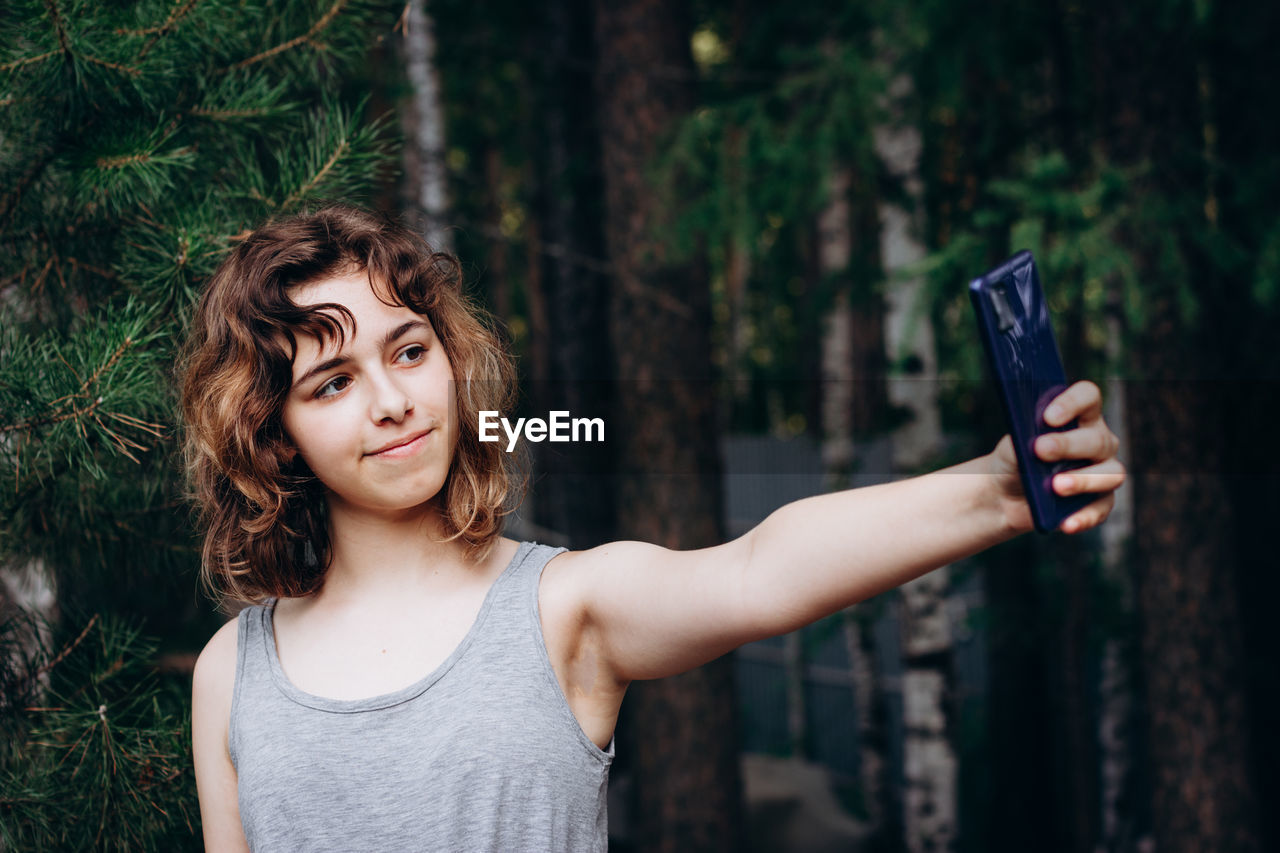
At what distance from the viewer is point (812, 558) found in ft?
3.83

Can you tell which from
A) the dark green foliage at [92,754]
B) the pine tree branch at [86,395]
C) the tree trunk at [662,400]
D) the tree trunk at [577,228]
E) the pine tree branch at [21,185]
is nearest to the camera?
the pine tree branch at [86,395]

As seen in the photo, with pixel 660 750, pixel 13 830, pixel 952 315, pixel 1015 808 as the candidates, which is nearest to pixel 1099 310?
pixel 952 315

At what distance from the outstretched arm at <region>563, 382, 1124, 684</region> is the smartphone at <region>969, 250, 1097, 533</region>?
2cm

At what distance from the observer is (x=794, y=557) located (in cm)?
118

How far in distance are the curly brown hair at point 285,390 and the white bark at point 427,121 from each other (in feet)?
10.5

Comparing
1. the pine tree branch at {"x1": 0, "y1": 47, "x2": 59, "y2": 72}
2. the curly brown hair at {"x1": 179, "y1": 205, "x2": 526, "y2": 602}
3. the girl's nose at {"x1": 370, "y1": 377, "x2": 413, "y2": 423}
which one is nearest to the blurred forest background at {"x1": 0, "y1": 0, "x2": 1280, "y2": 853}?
the pine tree branch at {"x1": 0, "y1": 47, "x2": 59, "y2": 72}

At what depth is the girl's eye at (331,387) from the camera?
4.85ft

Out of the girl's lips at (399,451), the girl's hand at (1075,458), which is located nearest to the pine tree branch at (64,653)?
the girl's lips at (399,451)

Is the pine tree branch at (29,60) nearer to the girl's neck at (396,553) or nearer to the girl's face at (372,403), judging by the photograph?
the girl's face at (372,403)

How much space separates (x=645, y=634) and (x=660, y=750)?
3.52 m

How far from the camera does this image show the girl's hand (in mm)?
966

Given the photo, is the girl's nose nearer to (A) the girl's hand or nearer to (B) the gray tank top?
(B) the gray tank top

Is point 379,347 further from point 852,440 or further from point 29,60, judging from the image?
point 852,440

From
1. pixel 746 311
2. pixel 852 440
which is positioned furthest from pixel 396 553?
pixel 746 311
